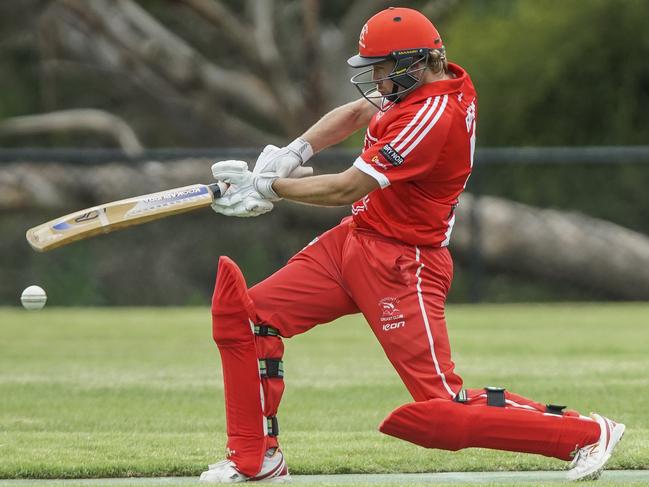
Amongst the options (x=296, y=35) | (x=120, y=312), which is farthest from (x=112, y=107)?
(x=120, y=312)

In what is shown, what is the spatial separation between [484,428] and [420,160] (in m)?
1.18

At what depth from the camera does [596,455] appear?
579cm

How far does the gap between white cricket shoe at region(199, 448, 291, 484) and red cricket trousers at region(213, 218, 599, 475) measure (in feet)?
0.16

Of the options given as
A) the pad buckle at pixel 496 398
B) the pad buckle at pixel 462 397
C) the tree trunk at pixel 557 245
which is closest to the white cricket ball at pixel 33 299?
the pad buckle at pixel 462 397

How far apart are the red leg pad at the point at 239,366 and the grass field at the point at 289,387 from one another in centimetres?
59

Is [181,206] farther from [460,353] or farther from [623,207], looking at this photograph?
[623,207]

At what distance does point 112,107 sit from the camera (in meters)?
30.4

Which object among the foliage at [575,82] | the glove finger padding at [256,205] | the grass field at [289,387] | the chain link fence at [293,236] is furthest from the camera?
the foliage at [575,82]

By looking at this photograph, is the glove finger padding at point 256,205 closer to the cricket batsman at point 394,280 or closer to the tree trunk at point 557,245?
the cricket batsman at point 394,280

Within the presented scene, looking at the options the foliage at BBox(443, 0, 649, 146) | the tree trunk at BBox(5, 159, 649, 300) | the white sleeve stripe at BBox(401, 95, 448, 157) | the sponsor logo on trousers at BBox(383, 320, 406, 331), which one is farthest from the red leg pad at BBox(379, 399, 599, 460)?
the foliage at BBox(443, 0, 649, 146)

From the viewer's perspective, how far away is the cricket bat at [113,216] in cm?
615

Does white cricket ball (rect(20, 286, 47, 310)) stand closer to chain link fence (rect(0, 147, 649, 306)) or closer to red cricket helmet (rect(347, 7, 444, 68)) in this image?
red cricket helmet (rect(347, 7, 444, 68))

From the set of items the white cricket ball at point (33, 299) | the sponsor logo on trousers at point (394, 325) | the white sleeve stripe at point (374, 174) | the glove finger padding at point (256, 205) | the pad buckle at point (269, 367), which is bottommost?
the pad buckle at point (269, 367)

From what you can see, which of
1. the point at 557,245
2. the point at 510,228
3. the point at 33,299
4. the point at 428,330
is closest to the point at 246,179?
the point at 428,330
